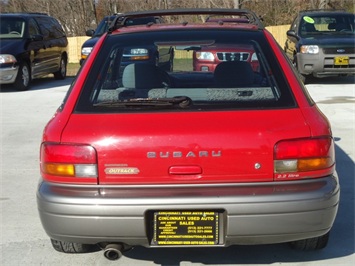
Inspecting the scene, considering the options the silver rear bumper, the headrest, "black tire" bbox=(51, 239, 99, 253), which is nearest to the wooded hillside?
the headrest

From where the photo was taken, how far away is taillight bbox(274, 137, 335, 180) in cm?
303

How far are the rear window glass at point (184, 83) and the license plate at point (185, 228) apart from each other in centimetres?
62

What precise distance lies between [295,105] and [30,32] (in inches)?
446

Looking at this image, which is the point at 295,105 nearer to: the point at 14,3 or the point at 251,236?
the point at 251,236

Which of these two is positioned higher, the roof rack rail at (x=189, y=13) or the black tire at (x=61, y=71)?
the roof rack rail at (x=189, y=13)

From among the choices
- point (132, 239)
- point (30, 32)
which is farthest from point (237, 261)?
point (30, 32)

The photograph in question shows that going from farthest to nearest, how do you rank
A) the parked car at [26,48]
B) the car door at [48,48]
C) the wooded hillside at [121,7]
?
the wooded hillside at [121,7]
the car door at [48,48]
the parked car at [26,48]

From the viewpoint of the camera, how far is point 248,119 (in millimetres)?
3078

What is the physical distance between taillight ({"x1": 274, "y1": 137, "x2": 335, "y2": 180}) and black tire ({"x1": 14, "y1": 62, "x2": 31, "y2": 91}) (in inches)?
413

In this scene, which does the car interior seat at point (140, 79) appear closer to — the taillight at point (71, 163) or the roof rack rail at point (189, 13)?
the roof rack rail at point (189, 13)

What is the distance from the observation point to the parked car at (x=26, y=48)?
12.3m

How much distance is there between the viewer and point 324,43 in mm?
12219

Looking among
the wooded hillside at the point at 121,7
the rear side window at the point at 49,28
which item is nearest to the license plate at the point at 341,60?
the rear side window at the point at 49,28

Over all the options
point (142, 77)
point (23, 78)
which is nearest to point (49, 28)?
point (23, 78)
